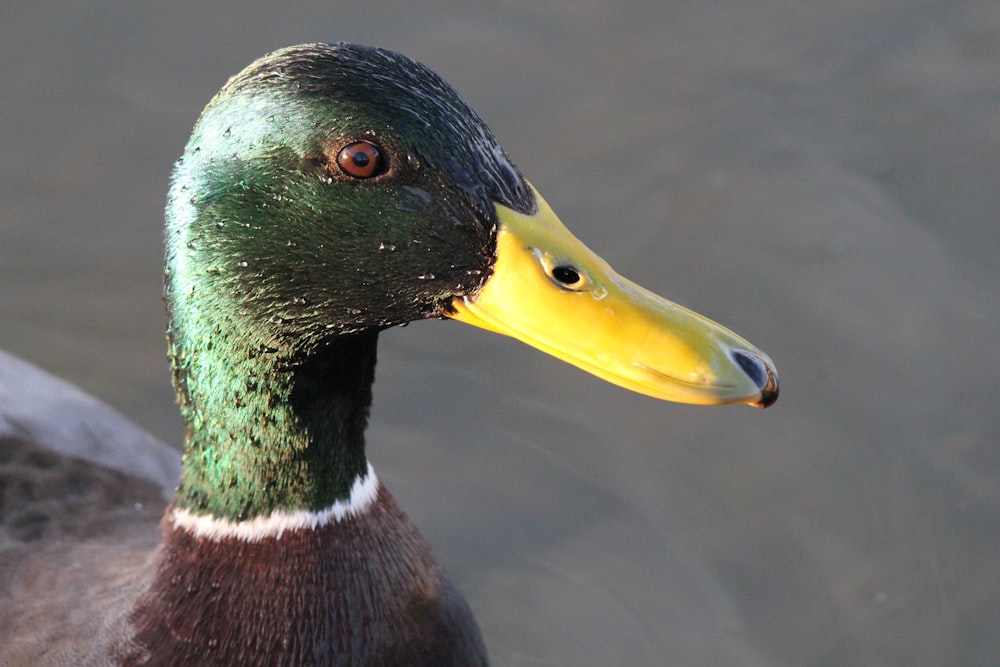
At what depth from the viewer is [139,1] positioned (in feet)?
17.6

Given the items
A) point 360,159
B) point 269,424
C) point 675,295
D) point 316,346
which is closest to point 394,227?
point 360,159

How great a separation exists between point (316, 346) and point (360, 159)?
1.28 ft

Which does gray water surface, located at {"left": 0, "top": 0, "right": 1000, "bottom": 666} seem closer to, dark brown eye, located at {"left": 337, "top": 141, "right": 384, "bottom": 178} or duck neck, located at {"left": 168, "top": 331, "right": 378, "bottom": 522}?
duck neck, located at {"left": 168, "top": 331, "right": 378, "bottom": 522}

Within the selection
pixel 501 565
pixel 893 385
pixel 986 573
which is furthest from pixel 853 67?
pixel 501 565

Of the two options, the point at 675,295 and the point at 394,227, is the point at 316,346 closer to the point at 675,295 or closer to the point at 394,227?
the point at 394,227

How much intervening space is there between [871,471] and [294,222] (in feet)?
7.75

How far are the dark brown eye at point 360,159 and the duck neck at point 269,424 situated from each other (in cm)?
35

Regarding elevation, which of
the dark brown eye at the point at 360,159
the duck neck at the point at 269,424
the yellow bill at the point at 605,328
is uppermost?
the dark brown eye at the point at 360,159

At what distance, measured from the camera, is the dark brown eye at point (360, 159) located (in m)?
2.32

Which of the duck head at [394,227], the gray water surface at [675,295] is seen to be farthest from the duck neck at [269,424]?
the gray water surface at [675,295]

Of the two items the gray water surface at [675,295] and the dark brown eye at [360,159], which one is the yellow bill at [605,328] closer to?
the dark brown eye at [360,159]

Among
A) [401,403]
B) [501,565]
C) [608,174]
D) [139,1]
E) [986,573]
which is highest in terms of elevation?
[139,1]

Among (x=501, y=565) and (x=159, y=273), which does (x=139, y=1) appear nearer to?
(x=159, y=273)

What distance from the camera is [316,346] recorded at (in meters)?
2.55
